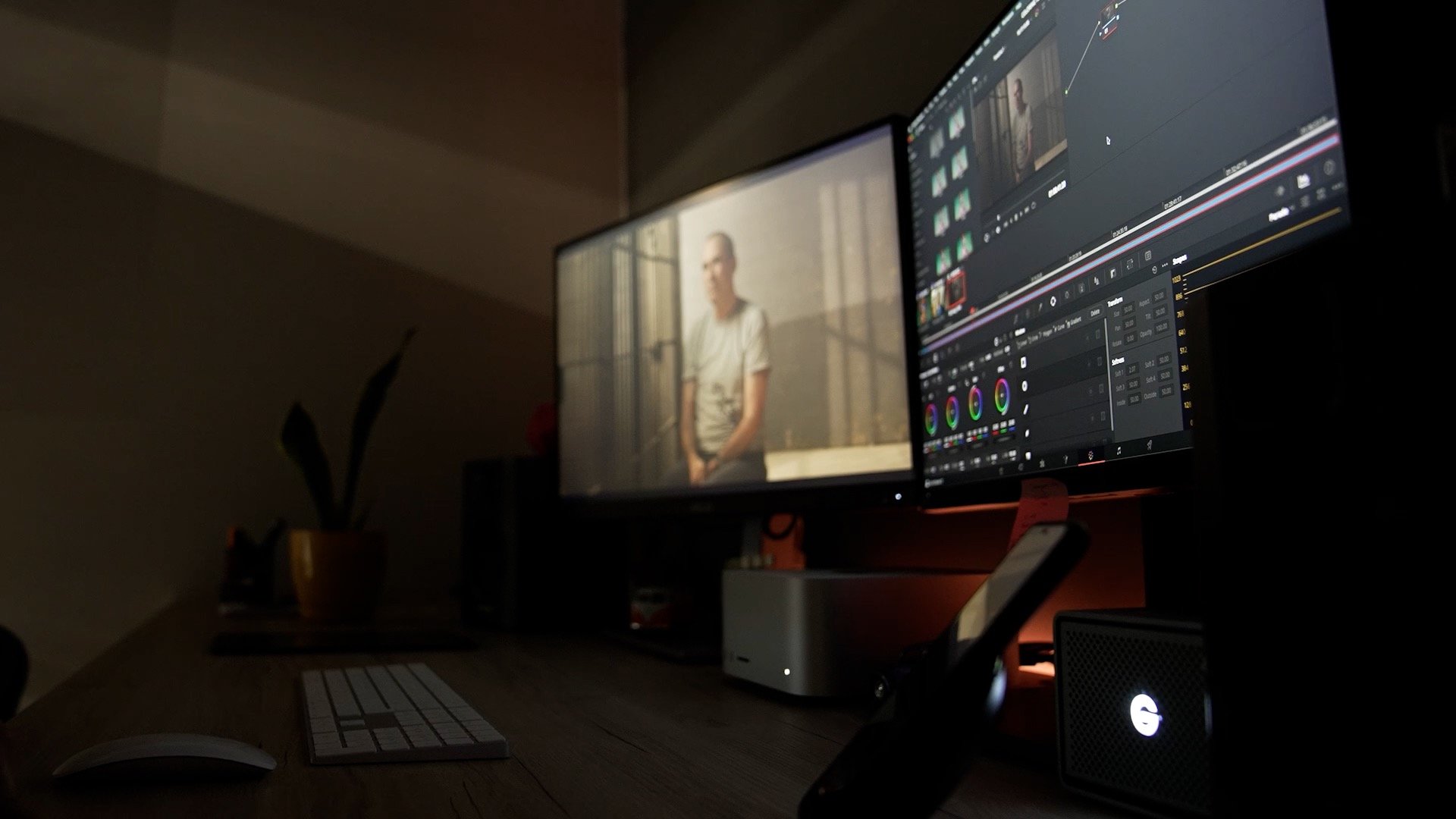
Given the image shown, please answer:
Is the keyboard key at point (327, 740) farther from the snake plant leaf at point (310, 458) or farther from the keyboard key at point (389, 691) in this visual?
the snake plant leaf at point (310, 458)

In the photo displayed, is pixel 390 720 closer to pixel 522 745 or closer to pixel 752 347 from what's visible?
pixel 522 745

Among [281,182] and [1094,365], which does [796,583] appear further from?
[281,182]

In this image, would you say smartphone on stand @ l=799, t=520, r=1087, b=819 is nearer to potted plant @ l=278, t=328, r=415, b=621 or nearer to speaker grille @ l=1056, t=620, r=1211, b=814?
speaker grille @ l=1056, t=620, r=1211, b=814

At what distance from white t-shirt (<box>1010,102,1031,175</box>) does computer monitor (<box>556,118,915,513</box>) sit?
239 millimetres

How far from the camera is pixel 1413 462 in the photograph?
0.91 feet

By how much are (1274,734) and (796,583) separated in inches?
20.1

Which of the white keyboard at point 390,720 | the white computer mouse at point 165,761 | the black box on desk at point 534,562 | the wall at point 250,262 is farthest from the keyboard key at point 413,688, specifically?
the wall at point 250,262

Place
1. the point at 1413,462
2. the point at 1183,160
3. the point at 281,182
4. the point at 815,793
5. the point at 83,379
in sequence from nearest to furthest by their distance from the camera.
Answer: the point at 1413,462 < the point at 815,793 < the point at 1183,160 < the point at 83,379 < the point at 281,182

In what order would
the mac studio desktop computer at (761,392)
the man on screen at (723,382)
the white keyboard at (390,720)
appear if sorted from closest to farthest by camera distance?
A: the white keyboard at (390,720) < the mac studio desktop computer at (761,392) < the man on screen at (723,382)

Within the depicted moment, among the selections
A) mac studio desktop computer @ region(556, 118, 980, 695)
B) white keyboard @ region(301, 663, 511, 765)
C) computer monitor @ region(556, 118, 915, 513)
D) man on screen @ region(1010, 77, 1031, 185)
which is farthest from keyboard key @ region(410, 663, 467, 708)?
man on screen @ region(1010, 77, 1031, 185)

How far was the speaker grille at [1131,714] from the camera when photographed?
0.44 meters

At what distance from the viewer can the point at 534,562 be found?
153 centimetres

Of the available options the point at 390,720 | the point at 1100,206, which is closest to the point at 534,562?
the point at 390,720

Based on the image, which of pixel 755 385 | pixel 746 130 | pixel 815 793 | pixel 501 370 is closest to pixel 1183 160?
pixel 815 793
